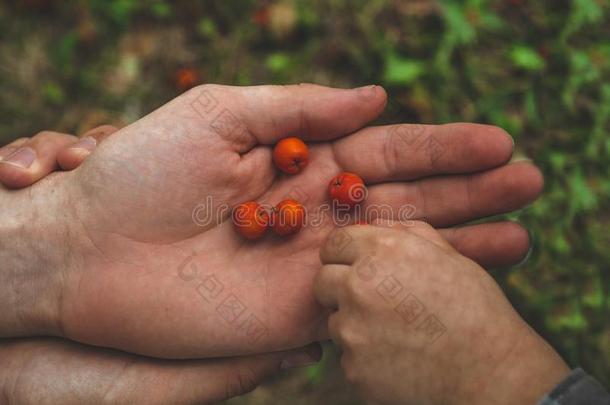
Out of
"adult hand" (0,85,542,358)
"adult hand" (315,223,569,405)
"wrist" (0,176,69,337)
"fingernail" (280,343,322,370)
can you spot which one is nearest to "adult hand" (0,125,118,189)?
"adult hand" (0,85,542,358)

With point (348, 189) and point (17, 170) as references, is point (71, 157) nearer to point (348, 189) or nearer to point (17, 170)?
point (17, 170)

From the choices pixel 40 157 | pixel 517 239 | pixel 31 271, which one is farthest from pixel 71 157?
pixel 517 239

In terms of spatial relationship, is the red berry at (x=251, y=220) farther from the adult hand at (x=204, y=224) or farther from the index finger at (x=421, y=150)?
the index finger at (x=421, y=150)

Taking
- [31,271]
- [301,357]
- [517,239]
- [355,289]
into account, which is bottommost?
[301,357]

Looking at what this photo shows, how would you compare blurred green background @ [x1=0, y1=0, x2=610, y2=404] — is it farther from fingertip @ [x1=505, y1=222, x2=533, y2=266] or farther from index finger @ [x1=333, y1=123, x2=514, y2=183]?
index finger @ [x1=333, y1=123, x2=514, y2=183]

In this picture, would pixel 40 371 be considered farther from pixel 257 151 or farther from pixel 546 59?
pixel 546 59

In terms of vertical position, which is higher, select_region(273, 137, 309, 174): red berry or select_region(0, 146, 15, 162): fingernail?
select_region(0, 146, 15, 162): fingernail
